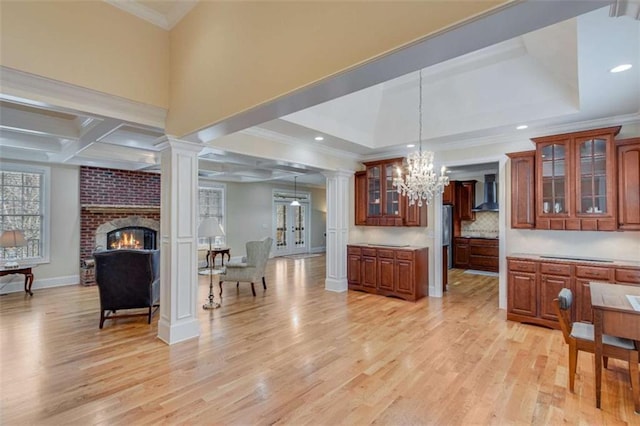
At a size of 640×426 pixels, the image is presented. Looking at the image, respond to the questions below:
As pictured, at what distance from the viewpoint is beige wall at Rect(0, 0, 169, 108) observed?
2533 millimetres

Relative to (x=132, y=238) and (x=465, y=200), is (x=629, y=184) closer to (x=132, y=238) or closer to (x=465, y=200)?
(x=465, y=200)

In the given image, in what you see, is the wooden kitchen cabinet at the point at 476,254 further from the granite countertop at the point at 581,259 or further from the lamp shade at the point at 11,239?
the lamp shade at the point at 11,239

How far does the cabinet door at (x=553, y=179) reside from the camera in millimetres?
4219

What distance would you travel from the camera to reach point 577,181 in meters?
4.11

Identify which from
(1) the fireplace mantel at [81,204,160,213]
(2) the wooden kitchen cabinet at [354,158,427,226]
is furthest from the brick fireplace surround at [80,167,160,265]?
(2) the wooden kitchen cabinet at [354,158,427,226]

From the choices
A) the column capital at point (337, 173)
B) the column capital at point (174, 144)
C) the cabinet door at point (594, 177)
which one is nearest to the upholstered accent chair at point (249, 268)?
the column capital at point (337, 173)

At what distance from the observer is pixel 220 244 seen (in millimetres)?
9750

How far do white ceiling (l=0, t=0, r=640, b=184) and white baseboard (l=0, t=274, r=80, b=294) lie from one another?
2391mm

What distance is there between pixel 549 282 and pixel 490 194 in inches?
184

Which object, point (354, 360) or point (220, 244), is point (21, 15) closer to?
point (354, 360)

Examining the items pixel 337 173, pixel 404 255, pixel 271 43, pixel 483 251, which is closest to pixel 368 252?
pixel 404 255

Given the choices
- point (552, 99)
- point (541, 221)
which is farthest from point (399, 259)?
point (552, 99)

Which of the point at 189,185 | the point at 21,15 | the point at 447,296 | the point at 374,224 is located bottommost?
the point at 447,296

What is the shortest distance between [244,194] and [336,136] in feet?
20.5
